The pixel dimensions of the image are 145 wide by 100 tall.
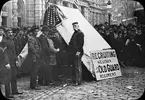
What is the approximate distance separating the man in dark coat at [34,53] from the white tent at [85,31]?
3.19ft

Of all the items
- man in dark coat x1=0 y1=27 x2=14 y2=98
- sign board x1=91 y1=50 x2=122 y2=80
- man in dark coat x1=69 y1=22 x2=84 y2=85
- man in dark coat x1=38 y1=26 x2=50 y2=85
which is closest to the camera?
man in dark coat x1=0 y1=27 x2=14 y2=98

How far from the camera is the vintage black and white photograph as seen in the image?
446 cm

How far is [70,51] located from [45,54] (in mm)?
705

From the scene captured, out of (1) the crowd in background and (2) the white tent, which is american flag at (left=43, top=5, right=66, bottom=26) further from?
(1) the crowd in background

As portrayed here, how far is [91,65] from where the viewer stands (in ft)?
19.8

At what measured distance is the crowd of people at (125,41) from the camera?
19.8 ft

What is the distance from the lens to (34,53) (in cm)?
512

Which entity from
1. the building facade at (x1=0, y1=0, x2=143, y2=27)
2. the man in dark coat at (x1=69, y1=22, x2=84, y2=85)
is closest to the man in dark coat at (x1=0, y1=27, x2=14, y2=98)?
the building facade at (x1=0, y1=0, x2=143, y2=27)

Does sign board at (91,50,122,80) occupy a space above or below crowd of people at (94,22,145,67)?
below

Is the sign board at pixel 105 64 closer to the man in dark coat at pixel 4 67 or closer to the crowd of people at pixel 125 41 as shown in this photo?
the crowd of people at pixel 125 41

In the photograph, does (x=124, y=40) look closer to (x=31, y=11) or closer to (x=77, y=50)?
(x=77, y=50)

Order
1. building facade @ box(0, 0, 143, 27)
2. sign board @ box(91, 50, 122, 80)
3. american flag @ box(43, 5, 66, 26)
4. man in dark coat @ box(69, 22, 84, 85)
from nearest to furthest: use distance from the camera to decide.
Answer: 1. building facade @ box(0, 0, 143, 27)
2. man in dark coat @ box(69, 22, 84, 85)
3. sign board @ box(91, 50, 122, 80)
4. american flag @ box(43, 5, 66, 26)

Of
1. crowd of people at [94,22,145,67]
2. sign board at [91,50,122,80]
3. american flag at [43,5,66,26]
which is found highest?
american flag at [43,5,66,26]

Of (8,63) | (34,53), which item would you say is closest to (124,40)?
(34,53)
